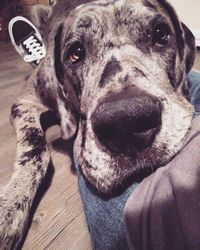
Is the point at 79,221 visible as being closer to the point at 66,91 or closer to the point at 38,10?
the point at 66,91

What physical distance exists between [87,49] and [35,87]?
0.74 metres

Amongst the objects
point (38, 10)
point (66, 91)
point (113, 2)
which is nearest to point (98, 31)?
point (113, 2)

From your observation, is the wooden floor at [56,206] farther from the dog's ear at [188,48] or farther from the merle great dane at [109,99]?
the dog's ear at [188,48]

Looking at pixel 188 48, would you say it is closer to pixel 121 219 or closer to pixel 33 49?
pixel 121 219

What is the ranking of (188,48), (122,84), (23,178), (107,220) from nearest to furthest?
(107,220)
(122,84)
(23,178)
(188,48)

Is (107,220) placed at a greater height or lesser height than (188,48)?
lesser

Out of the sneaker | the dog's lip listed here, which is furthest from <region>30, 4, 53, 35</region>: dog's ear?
the dog's lip

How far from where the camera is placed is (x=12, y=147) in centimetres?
216

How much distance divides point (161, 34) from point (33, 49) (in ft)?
4.93

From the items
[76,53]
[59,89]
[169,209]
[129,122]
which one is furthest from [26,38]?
[169,209]

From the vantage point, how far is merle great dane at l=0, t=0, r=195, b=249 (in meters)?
1.14

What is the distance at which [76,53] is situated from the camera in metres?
1.79

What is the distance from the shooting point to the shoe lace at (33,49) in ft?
9.13

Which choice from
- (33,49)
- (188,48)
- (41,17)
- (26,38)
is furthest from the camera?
(41,17)
